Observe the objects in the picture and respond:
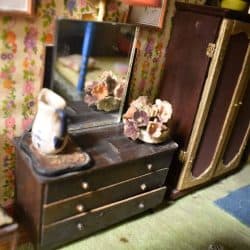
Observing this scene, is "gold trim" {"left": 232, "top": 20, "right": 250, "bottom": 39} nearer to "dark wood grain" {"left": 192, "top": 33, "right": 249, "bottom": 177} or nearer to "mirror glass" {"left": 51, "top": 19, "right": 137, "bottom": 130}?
"dark wood grain" {"left": 192, "top": 33, "right": 249, "bottom": 177}

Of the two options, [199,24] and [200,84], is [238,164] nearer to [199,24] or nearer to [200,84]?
[200,84]

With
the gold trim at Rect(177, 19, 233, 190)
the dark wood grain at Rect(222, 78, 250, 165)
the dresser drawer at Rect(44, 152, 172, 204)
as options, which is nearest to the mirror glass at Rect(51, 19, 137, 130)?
the dresser drawer at Rect(44, 152, 172, 204)

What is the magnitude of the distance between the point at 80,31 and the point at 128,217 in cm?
114

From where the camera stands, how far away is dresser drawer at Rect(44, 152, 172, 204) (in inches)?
58.4

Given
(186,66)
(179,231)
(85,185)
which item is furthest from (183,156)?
(85,185)

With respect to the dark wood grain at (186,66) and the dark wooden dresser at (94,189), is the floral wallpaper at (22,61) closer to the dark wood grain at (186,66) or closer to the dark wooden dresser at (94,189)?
the dark wooden dresser at (94,189)

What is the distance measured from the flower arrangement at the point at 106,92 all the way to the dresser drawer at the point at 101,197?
482mm

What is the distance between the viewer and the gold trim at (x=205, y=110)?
184 cm

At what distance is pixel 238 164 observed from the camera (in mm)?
2771

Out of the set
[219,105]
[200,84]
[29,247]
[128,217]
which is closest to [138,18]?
[200,84]

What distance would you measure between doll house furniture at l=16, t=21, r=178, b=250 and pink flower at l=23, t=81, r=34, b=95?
24 centimetres

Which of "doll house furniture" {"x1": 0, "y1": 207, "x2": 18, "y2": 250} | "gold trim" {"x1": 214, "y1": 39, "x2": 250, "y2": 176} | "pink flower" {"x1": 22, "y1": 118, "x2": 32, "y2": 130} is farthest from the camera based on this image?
"gold trim" {"x1": 214, "y1": 39, "x2": 250, "y2": 176}

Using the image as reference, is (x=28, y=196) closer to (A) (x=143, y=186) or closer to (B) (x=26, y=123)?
(B) (x=26, y=123)

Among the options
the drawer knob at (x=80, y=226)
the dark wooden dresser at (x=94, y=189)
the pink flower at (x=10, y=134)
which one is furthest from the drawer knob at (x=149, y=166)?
the pink flower at (x=10, y=134)
